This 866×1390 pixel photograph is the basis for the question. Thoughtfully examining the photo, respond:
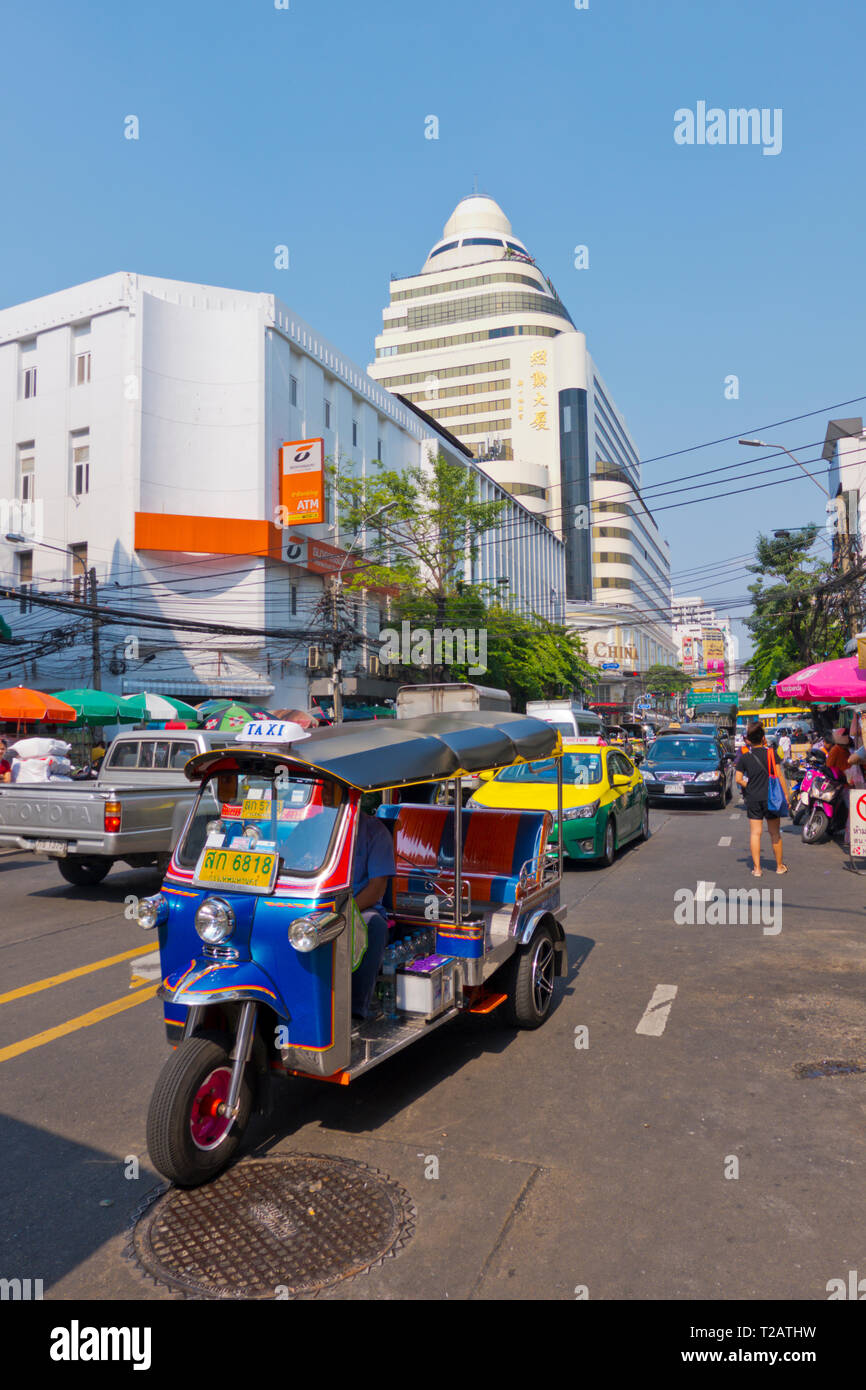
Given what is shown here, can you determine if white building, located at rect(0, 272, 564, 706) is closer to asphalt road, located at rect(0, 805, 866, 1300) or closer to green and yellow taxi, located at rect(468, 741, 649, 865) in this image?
green and yellow taxi, located at rect(468, 741, 649, 865)

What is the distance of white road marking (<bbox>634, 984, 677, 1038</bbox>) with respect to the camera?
5.94m

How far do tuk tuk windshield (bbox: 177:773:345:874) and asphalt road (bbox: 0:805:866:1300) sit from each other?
1.02 m

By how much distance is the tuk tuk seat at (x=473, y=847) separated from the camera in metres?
6.49

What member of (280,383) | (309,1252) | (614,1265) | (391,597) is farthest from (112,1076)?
(391,597)

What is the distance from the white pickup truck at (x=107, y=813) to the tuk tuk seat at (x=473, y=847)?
4.00 metres

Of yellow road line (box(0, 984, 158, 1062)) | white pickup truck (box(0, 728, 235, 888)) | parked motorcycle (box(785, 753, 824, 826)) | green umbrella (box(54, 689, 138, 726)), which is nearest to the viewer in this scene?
yellow road line (box(0, 984, 158, 1062))

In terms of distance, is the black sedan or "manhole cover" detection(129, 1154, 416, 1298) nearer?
"manhole cover" detection(129, 1154, 416, 1298)

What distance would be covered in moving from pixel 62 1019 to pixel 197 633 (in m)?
28.1

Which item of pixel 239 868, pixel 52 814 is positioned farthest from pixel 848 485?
pixel 239 868

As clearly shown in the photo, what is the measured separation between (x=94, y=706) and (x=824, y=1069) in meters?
19.0

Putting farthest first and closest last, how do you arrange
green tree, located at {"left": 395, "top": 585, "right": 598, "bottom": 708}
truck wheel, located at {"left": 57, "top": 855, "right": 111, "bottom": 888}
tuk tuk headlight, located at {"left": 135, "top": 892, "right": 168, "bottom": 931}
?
green tree, located at {"left": 395, "top": 585, "right": 598, "bottom": 708} → truck wheel, located at {"left": 57, "top": 855, "right": 111, "bottom": 888} → tuk tuk headlight, located at {"left": 135, "top": 892, "right": 168, "bottom": 931}

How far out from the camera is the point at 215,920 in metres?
4.25

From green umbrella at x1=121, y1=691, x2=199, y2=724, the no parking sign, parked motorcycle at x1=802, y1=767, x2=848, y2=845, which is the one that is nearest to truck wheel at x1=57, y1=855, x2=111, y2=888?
the no parking sign

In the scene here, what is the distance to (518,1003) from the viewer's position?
19.3 ft
